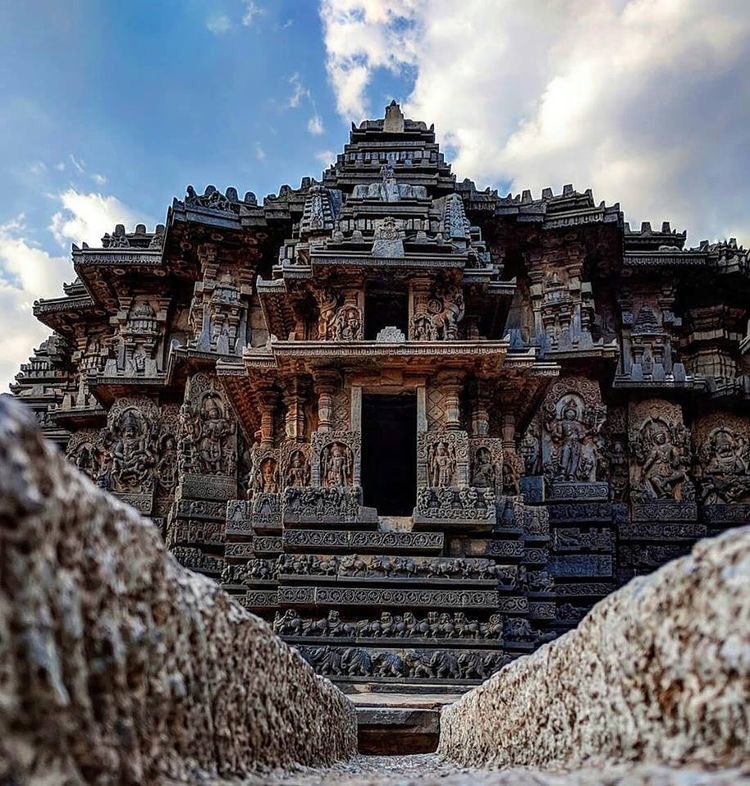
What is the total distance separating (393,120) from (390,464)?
7.73 m

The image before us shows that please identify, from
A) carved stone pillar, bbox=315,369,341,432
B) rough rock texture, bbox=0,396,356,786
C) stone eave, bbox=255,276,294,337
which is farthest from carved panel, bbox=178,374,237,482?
rough rock texture, bbox=0,396,356,786

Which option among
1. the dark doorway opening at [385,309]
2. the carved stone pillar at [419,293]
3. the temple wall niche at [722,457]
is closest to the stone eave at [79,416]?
the dark doorway opening at [385,309]

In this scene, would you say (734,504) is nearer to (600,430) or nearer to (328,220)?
(600,430)

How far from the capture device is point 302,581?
12367mm

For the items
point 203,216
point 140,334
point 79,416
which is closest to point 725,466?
point 203,216

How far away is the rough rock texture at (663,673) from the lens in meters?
1.90

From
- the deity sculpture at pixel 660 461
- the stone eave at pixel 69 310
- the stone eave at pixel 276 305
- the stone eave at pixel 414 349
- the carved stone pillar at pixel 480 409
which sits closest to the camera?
the stone eave at pixel 414 349

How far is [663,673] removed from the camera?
2.25 metres

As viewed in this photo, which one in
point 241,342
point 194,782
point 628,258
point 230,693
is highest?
point 628,258

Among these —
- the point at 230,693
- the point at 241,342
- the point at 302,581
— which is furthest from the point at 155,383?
the point at 230,693

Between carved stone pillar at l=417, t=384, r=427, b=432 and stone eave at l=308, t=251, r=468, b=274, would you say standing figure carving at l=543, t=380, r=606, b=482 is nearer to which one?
stone eave at l=308, t=251, r=468, b=274

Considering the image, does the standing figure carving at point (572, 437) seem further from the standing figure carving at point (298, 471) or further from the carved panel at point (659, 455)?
the standing figure carving at point (298, 471)

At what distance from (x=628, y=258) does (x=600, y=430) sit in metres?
4.32

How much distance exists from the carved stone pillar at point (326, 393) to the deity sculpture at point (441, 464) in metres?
1.52
